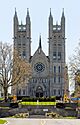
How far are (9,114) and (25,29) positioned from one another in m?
78.1

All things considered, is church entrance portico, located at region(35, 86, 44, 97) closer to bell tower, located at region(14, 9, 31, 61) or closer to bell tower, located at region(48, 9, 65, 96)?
bell tower, located at region(48, 9, 65, 96)

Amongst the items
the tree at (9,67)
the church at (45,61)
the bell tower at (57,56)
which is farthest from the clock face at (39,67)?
the tree at (9,67)

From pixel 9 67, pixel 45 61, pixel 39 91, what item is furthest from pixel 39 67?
pixel 9 67

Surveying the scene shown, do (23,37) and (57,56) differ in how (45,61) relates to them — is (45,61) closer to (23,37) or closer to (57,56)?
(57,56)

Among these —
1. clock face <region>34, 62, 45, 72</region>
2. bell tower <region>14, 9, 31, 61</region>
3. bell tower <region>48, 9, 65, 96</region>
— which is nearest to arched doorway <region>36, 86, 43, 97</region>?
bell tower <region>48, 9, 65, 96</region>

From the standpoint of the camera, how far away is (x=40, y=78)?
136 m

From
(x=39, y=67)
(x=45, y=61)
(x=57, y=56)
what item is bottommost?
(x=39, y=67)

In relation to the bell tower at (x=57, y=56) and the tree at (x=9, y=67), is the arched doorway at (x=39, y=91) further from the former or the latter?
the tree at (x=9, y=67)

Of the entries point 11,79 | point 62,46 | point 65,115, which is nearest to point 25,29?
point 62,46

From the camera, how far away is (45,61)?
451ft

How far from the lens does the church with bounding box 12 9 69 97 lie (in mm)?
134375

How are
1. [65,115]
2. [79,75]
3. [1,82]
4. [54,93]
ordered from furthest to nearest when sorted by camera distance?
[54,93] → [1,82] → [65,115] → [79,75]

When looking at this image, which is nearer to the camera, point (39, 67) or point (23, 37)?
point (39, 67)

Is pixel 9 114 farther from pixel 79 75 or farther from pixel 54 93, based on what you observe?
pixel 54 93
